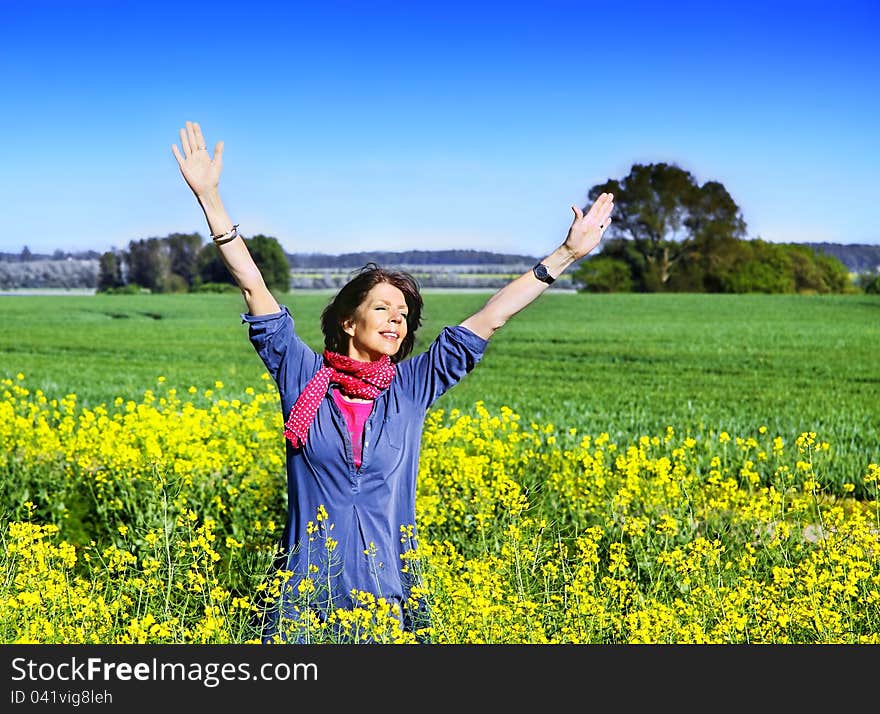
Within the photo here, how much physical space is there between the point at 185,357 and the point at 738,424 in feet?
45.9

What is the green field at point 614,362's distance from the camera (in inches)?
480

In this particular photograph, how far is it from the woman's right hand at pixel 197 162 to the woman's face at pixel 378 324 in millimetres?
729

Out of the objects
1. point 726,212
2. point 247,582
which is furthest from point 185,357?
point 726,212

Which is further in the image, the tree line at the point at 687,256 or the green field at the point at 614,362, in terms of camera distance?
the tree line at the point at 687,256

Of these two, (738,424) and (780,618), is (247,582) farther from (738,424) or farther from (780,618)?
(738,424)

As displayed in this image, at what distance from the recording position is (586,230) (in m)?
4.10

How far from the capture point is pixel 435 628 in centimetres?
397

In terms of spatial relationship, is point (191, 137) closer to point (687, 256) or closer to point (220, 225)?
point (220, 225)

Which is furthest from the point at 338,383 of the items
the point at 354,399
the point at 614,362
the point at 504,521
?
the point at 614,362

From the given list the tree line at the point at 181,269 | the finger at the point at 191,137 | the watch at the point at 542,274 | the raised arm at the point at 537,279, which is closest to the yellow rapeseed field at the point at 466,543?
the raised arm at the point at 537,279

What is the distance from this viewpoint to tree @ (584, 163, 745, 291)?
55094 millimetres

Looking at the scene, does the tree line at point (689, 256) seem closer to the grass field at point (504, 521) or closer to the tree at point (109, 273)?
the tree at point (109, 273)

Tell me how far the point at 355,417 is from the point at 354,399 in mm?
69

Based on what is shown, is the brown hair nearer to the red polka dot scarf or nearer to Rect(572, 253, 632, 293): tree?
the red polka dot scarf
